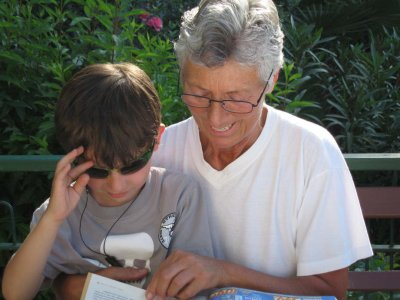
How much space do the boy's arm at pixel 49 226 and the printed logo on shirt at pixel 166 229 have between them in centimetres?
29

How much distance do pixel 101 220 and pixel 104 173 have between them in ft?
0.72

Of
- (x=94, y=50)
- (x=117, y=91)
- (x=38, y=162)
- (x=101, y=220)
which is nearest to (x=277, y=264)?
(x=101, y=220)

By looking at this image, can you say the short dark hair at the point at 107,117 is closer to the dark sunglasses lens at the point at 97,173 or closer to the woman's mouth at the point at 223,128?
the dark sunglasses lens at the point at 97,173

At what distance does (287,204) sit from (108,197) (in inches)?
23.6

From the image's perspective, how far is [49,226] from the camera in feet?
7.52

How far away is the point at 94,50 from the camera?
381 centimetres

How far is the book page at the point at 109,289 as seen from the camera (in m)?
2.20

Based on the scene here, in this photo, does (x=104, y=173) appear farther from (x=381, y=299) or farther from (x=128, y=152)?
(x=381, y=299)

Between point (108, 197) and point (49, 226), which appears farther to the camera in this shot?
point (108, 197)

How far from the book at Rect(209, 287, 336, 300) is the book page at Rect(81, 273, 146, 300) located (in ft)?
0.77

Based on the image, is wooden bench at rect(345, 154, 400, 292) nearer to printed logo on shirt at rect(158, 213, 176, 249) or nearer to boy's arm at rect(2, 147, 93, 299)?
printed logo on shirt at rect(158, 213, 176, 249)

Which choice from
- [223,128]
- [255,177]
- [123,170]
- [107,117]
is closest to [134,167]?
[123,170]

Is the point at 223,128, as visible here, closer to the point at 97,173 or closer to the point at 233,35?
the point at 233,35

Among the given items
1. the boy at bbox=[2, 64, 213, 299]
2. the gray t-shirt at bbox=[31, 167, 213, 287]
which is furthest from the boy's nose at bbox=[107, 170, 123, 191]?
the gray t-shirt at bbox=[31, 167, 213, 287]
